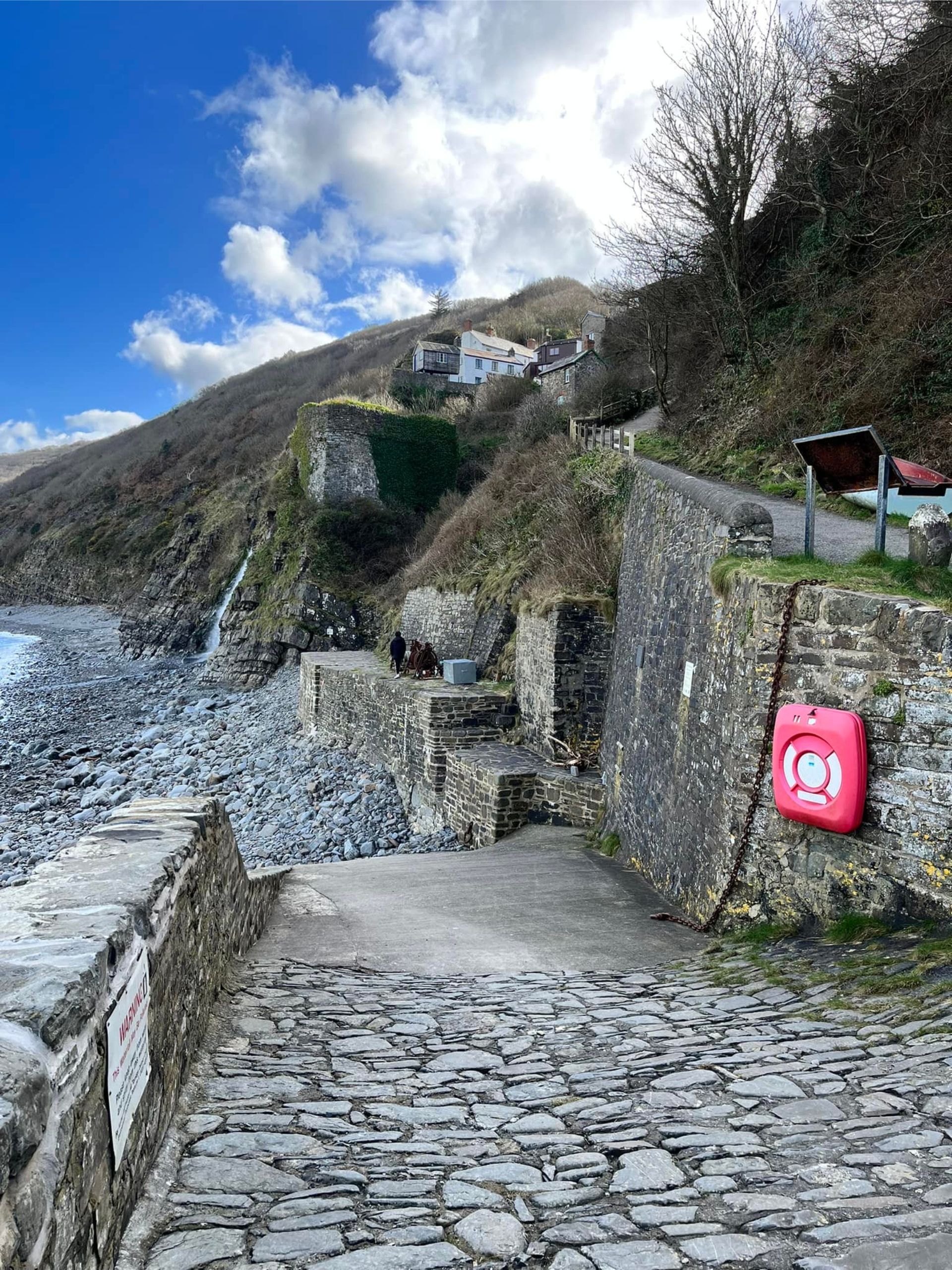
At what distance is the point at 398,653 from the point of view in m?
16.8

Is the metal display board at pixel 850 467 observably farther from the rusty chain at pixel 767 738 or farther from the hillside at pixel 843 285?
the hillside at pixel 843 285

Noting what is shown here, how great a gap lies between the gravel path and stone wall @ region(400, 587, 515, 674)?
318 cm

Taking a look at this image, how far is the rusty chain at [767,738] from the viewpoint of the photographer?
193 inches

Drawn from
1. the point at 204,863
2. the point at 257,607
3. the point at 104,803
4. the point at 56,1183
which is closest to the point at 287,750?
the point at 104,803

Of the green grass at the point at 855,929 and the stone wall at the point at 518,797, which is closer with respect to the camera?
the green grass at the point at 855,929

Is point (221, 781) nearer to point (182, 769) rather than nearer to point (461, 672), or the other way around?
point (182, 769)

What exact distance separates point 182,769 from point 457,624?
6738 millimetres

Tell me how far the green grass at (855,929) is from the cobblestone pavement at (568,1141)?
0.55m

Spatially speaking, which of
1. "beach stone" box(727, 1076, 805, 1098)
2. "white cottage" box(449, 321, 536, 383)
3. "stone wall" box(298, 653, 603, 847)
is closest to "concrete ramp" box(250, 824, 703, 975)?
"stone wall" box(298, 653, 603, 847)

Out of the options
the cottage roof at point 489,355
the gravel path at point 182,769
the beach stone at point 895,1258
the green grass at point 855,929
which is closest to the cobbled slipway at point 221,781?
the gravel path at point 182,769

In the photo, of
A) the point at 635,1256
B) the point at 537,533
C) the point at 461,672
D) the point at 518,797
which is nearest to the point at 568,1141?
the point at 635,1256

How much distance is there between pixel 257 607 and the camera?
90.6 feet

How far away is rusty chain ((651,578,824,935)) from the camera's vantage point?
4.90 meters

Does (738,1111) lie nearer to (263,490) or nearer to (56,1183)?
(56,1183)
